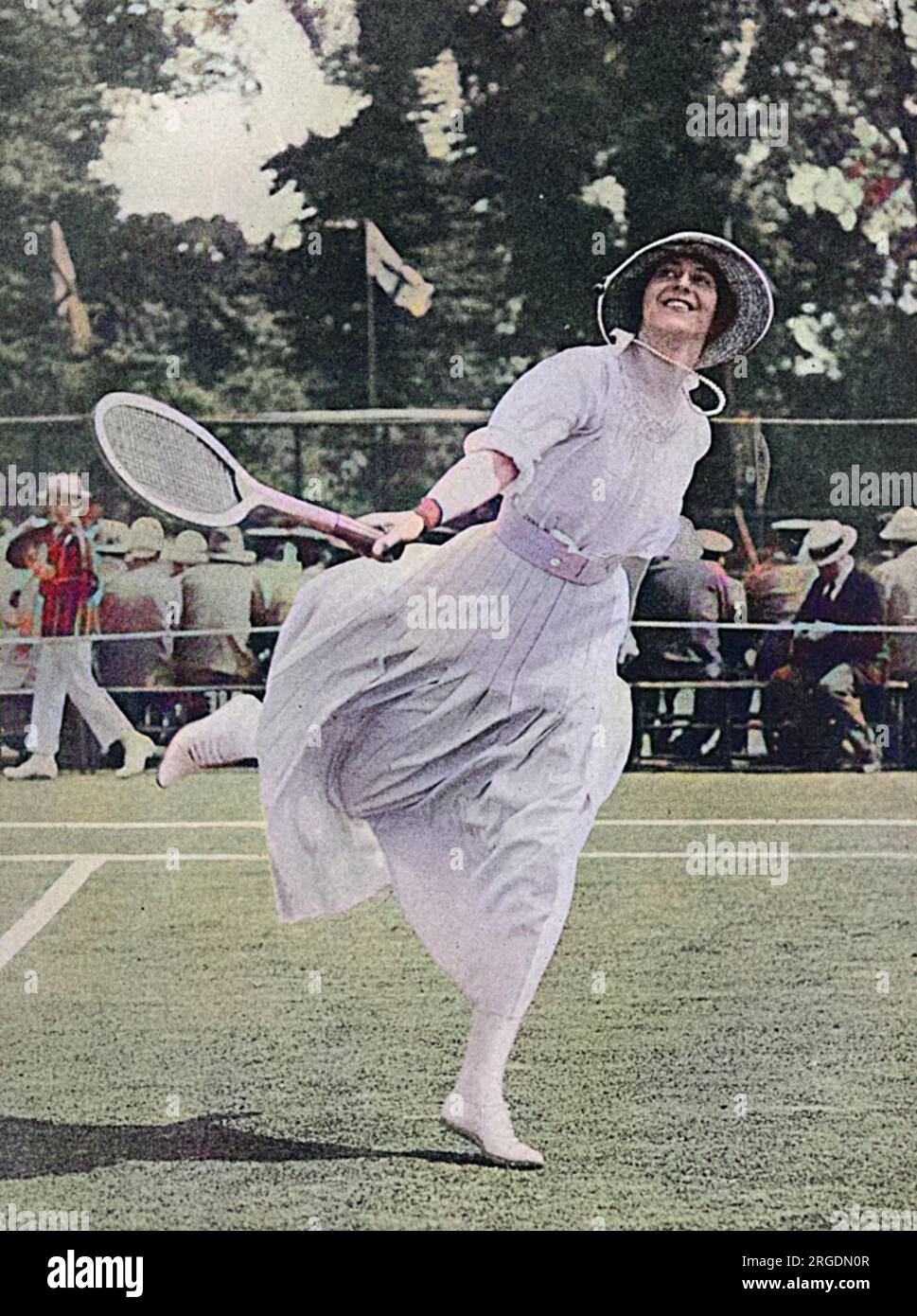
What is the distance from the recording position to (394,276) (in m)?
3.96

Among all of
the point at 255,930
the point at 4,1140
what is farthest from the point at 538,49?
the point at 4,1140

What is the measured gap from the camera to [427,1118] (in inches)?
150

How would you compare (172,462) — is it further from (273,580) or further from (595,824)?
(595,824)

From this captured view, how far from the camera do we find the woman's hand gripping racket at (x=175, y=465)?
13.0 feet

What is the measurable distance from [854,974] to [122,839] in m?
1.76

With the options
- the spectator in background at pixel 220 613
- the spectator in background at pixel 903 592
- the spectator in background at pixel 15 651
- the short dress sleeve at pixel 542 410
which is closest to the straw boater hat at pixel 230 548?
the spectator in background at pixel 220 613

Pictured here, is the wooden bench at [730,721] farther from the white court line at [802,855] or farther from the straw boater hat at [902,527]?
the straw boater hat at [902,527]

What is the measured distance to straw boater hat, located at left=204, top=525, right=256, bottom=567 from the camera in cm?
393

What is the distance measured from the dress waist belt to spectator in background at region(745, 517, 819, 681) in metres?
0.41

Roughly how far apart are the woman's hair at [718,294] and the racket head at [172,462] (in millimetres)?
983

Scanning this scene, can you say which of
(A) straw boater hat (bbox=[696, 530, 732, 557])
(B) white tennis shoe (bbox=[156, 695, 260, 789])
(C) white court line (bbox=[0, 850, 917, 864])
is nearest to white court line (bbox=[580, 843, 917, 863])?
(C) white court line (bbox=[0, 850, 917, 864])

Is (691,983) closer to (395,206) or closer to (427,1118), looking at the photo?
(427,1118)
